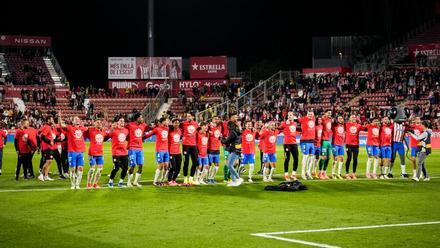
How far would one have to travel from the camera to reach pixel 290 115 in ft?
85.7

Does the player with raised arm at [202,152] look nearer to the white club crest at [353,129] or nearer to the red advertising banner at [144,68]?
the white club crest at [353,129]

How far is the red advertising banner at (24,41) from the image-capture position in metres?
77.6

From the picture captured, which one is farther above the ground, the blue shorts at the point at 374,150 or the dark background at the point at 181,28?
the dark background at the point at 181,28

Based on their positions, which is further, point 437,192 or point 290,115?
point 290,115

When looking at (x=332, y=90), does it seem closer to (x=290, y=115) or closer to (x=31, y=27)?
(x=290, y=115)

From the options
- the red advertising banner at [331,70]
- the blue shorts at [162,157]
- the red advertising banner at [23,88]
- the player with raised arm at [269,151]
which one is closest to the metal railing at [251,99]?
the red advertising banner at [331,70]

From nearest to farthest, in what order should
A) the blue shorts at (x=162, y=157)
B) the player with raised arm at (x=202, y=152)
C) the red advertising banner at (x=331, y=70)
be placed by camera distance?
1. the blue shorts at (x=162, y=157)
2. the player with raised arm at (x=202, y=152)
3. the red advertising banner at (x=331, y=70)

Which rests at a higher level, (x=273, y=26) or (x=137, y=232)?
(x=273, y=26)

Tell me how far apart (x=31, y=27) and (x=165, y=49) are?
753 inches

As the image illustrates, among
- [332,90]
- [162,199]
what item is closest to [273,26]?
[332,90]

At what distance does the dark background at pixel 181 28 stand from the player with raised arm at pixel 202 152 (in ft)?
201

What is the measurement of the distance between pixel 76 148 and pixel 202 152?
424 cm

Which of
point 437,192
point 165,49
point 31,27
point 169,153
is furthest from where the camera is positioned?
point 165,49

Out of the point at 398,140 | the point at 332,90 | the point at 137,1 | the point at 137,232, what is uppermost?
the point at 137,1
